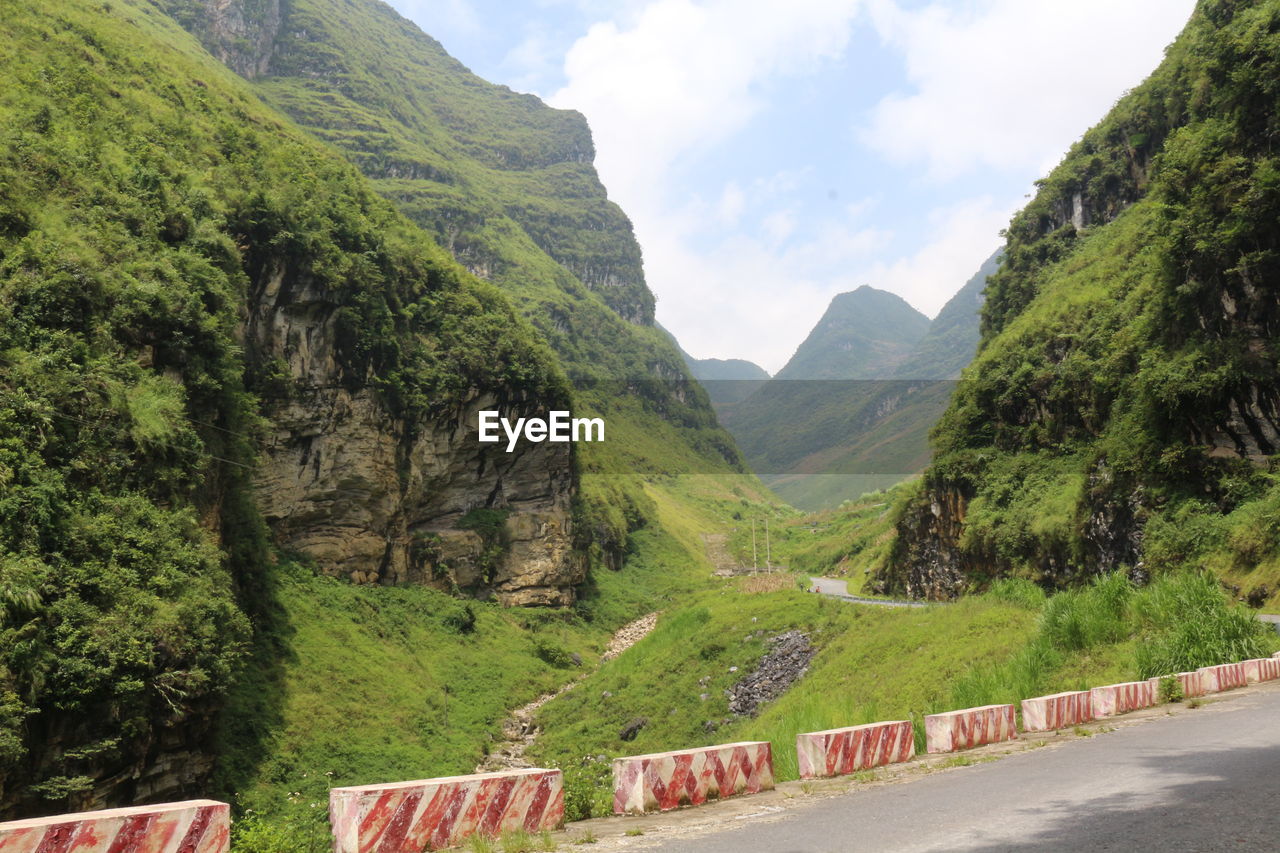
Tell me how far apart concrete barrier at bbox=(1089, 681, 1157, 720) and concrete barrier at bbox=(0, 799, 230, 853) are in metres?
13.2

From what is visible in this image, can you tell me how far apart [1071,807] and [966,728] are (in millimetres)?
4868

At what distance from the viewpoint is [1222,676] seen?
583 inches

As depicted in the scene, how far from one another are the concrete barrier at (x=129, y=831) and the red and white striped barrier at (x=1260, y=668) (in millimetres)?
17197

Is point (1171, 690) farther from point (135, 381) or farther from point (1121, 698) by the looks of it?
point (135, 381)

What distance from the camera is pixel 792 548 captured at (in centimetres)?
11275

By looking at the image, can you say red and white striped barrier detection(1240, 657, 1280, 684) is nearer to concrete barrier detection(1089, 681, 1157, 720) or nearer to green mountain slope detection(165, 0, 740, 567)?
concrete barrier detection(1089, 681, 1157, 720)

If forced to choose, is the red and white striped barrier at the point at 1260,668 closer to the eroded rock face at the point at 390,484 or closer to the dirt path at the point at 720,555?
the eroded rock face at the point at 390,484

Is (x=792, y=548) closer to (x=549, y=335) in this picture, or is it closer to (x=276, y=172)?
(x=549, y=335)

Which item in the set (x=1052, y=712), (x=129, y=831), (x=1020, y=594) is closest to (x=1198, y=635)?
(x=1052, y=712)

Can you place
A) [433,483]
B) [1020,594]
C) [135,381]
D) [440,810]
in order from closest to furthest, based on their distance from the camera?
1. [440,810]
2. [135,381]
3. [1020,594]
4. [433,483]

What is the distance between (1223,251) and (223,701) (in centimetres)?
3794

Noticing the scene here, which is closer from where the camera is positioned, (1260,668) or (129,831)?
(129,831)

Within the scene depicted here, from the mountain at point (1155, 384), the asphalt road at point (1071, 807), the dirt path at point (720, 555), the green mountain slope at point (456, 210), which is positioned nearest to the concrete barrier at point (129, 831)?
the asphalt road at point (1071, 807)

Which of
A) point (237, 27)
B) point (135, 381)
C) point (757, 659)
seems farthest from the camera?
point (237, 27)
